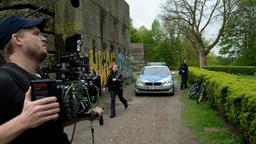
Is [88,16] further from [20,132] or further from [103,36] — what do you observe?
[20,132]

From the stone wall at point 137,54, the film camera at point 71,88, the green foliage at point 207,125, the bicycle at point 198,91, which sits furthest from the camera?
the stone wall at point 137,54

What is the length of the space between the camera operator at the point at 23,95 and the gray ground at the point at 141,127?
741 centimetres

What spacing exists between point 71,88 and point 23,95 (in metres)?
1.41

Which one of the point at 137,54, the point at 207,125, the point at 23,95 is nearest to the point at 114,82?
the point at 207,125

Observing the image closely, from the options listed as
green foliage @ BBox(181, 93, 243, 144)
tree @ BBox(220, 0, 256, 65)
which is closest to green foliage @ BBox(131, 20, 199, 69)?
tree @ BBox(220, 0, 256, 65)

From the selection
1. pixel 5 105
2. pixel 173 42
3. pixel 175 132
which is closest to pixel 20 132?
pixel 5 105

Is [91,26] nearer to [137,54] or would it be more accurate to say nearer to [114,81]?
[114,81]

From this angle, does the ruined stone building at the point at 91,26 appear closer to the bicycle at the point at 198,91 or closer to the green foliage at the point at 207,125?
the green foliage at the point at 207,125

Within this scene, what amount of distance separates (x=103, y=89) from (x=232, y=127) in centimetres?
968

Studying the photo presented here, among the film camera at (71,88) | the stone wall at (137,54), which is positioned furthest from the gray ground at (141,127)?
the stone wall at (137,54)

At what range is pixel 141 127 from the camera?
11961mm

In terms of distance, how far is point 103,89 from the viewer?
20.0 meters

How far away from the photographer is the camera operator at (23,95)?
7.00ft

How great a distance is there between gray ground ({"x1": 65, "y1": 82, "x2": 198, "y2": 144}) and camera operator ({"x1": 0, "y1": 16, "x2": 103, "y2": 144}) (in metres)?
7.41
